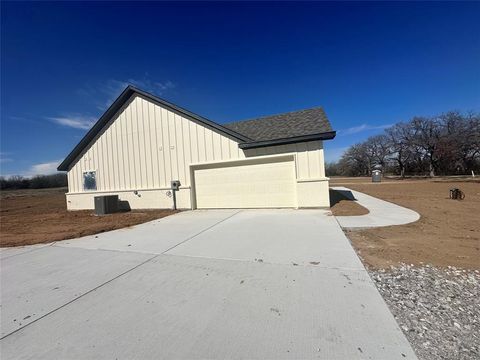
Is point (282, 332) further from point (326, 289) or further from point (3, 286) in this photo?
point (3, 286)

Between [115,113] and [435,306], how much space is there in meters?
14.3

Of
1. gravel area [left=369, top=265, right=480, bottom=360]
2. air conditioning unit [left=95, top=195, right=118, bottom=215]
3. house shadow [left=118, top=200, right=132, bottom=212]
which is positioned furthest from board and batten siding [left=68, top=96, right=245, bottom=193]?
gravel area [left=369, top=265, right=480, bottom=360]

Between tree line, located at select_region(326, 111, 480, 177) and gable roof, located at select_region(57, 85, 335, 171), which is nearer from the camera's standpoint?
gable roof, located at select_region(57, 85, 335, 171)

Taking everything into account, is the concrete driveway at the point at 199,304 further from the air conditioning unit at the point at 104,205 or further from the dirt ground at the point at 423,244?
the air conditioning unit at the point at 104,205

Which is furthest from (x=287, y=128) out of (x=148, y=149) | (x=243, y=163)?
(x=148, y=149)

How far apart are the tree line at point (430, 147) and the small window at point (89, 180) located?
3695 centimetres

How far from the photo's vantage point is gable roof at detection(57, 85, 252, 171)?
10523mm

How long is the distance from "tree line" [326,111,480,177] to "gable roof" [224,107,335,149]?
26843 millimetres

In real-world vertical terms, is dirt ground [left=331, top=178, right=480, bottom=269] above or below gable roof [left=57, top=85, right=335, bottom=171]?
below

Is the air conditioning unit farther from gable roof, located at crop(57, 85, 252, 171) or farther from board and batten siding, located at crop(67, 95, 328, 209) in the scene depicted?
gable roof, located at crop(57, 85, 252, 171)

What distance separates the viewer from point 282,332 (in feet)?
7.42

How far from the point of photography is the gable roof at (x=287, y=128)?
9492mm

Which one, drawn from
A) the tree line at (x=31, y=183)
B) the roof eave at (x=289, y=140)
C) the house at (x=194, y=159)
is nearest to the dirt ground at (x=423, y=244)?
the house at (x=194, y=159)

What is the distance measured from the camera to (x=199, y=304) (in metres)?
2.81
